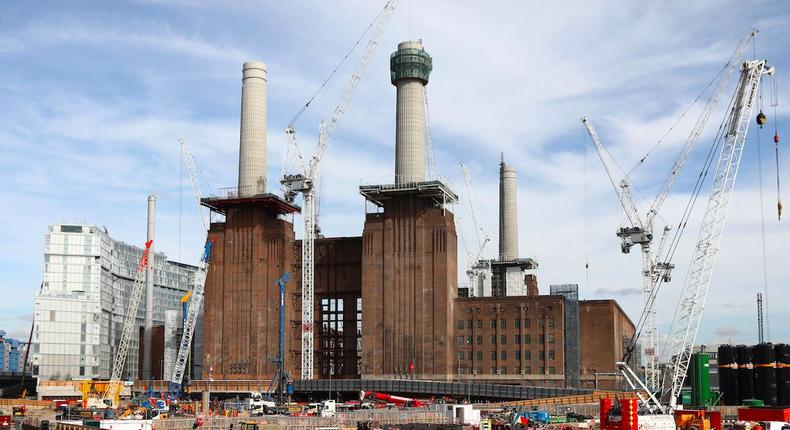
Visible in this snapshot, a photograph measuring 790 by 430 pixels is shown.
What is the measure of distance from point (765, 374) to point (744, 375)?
11.3 feet

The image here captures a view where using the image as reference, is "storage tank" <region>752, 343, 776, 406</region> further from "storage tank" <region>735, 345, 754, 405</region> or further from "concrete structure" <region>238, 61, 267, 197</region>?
"concrete structure" <region>238, 61, 267, 197</region>

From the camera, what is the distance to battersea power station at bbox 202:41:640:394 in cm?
16950

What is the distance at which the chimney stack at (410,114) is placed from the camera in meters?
174

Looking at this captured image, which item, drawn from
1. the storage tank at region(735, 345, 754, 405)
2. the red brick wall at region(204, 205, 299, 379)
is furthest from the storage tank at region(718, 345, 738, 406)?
the red brick wall at region(204, 205, 299, 379)

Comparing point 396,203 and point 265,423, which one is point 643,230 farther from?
point 265,423

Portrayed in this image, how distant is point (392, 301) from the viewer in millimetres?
170875

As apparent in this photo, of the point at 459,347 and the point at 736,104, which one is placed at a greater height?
the point at 736,104

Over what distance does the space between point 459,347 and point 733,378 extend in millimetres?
51341

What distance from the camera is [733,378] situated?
471 feet

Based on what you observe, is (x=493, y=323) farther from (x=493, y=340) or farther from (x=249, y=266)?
(x=249, y=266)

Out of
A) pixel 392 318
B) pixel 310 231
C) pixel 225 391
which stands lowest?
pixel 225 391

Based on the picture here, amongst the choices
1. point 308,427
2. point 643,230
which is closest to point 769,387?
point 643,230

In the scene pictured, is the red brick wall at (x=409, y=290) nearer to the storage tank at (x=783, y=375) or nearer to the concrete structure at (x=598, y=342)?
the concrete structure at (x=598, y=342)

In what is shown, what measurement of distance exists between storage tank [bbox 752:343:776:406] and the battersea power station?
3787 cm
